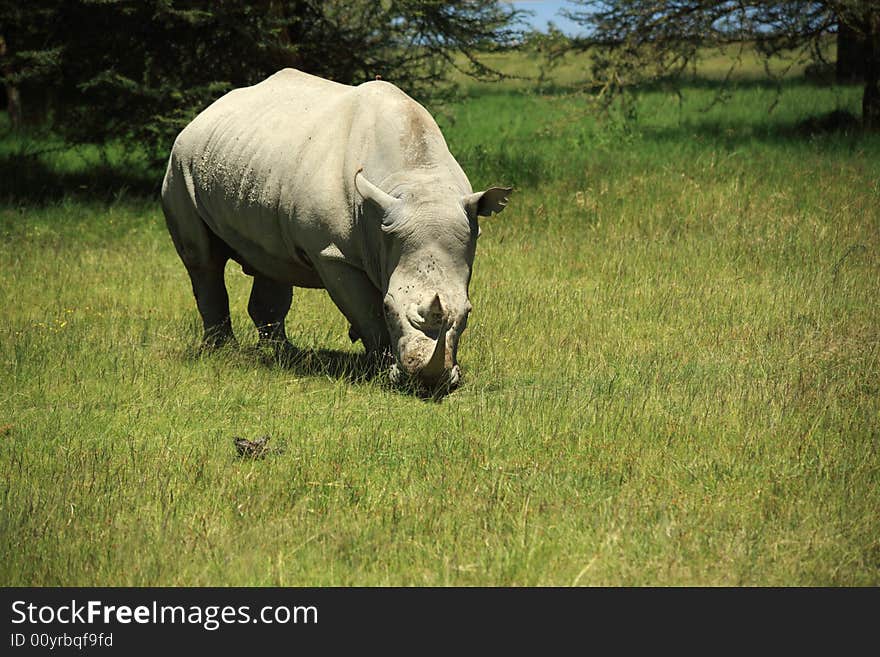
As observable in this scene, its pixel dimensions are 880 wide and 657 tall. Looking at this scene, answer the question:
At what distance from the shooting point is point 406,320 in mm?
6668

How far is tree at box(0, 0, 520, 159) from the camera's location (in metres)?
14.0

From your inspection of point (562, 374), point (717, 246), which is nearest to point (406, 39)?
point (717, 246)

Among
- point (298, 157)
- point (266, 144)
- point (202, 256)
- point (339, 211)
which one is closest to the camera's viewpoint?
point (339, 211)

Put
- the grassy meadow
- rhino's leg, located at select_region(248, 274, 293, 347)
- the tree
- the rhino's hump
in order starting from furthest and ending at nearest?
1. the tree
2. rhino's leg, located at select_region(248, 274, 293, 347)
3. the rhino's hump
4. the grassy meadow

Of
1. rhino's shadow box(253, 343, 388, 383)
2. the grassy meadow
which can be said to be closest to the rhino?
rhino's shadow box(253, 343, 388, 383)

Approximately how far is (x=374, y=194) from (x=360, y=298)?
0.80 m

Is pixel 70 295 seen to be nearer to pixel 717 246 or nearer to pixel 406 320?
pixel 406 320

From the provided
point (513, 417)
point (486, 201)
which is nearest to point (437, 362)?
point (513, 417)

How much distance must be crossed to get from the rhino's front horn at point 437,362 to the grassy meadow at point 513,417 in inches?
7.4

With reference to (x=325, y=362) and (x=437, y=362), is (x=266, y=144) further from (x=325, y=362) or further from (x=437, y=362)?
(x=437, y=362)

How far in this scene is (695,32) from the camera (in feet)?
53.3

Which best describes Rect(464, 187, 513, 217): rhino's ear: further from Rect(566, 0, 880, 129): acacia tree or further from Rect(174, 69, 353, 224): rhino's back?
Rect(566, 0, 880, 129): acacia tree
